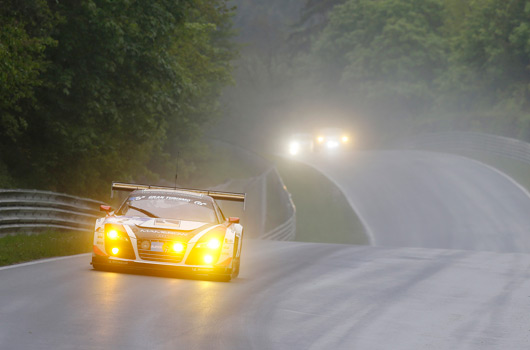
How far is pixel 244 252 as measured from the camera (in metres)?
20.5

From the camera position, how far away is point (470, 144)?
2408 inches

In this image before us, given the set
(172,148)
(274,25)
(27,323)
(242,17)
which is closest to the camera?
(27,323)

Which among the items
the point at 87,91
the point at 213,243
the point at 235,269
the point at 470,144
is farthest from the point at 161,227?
the point at 470,144

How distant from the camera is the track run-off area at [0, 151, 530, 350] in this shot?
866 centimetres

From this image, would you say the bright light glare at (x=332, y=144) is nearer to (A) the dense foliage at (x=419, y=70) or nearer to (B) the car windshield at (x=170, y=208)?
(A) the dense foliage at (x=419, y=70)

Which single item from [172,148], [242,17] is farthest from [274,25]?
[172,148]

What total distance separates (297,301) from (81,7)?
15.4m

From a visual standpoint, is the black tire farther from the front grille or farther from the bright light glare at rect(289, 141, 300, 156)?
the bright light glare at rect(289, 141, 300, 156)

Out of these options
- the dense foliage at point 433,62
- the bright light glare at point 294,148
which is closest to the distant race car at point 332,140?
the bright light glare at point 294,148

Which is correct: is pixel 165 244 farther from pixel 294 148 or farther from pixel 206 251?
pixel 294 148

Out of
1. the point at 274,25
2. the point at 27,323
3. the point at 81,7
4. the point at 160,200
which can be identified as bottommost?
the point at 27,323

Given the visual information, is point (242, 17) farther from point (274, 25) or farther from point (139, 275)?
point (139, 275)

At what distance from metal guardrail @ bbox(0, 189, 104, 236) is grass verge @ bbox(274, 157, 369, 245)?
1631 centimetres

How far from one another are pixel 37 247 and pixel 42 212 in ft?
19.4
